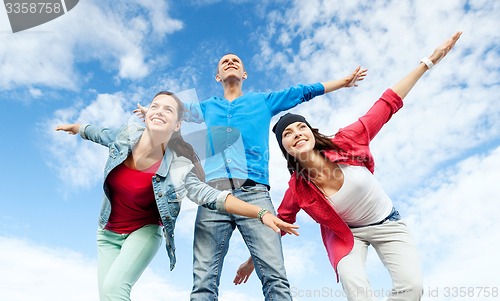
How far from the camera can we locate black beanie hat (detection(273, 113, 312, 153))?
485 cm

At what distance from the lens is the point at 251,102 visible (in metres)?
5.08

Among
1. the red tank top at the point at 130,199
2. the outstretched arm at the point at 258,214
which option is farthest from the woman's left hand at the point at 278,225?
the red tank top at the point at 130,199

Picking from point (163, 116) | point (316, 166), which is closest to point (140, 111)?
point (163, 116)

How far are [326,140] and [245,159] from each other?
862mm

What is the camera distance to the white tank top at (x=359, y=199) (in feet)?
14.8

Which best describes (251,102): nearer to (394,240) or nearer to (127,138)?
(127,138)

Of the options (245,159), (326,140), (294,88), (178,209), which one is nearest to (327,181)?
(326,140)

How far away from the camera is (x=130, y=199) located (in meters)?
4.36

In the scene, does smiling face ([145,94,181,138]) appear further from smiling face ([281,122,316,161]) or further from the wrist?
the wrist

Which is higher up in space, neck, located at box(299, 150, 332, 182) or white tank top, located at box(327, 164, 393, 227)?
neck, located at box(299, 150, 332, 182)

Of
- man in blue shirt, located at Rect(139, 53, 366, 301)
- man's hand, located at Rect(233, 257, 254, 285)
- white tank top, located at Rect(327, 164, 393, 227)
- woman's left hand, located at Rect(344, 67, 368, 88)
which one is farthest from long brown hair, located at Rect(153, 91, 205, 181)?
woman's left hand, located at Rect(344, 67, 368, 88)

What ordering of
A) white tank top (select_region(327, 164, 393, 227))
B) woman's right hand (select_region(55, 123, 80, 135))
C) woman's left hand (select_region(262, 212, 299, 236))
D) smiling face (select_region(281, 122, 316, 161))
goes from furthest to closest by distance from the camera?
woman's right hand (select_region(55, 123, 80, 135)) → smiling face (select_region(281, 122, 316, 161)) → white tank top (select_region(327, 164, 393, 227)) → woman's left hand (select_region(262, 212, 299, 236))

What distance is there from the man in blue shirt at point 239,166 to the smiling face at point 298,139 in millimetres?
266

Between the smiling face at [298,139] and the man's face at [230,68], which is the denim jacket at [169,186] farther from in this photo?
the man's face at [230,68]
